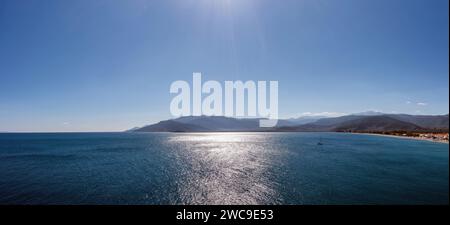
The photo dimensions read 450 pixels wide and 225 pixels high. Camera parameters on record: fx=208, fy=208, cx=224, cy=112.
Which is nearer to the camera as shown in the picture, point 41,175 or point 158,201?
point 158,201

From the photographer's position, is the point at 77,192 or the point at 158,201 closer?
the point at 158,201

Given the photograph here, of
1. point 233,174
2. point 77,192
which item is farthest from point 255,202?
point 77,192

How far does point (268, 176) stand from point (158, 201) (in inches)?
628

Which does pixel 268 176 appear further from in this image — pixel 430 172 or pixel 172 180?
pixel 430 172
